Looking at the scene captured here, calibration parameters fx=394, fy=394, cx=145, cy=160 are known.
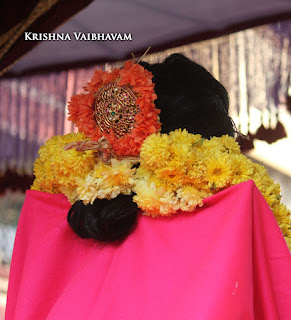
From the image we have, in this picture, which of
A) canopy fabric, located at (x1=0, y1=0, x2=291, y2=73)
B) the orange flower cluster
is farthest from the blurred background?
the orange flower cluster

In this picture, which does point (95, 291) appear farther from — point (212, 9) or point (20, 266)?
point (212, 9)

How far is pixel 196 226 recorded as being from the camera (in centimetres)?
Result: 74

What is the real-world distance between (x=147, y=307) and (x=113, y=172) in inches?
10.5

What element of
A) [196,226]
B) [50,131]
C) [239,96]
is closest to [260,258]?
[196,226]

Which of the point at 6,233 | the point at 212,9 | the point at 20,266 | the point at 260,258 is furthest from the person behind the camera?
the point at 6,233

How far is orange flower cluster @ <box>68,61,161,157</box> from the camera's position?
82 cm

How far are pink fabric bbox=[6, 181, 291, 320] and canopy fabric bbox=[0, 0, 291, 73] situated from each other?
1.72 meters

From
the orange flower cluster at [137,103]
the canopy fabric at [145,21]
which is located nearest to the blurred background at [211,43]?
the canopy fabric at [145,21]

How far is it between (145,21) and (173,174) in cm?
261

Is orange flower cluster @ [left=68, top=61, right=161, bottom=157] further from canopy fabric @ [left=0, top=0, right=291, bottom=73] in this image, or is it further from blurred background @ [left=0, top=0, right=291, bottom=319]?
canopy fabric @ [left=0, top=0, right=291, bottom=73]

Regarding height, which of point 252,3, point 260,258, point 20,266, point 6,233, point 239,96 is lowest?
point 6,233

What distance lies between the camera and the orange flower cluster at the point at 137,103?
819 millimetres

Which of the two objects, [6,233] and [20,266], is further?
[6,233]

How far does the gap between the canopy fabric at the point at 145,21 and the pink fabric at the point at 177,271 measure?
1.72m
